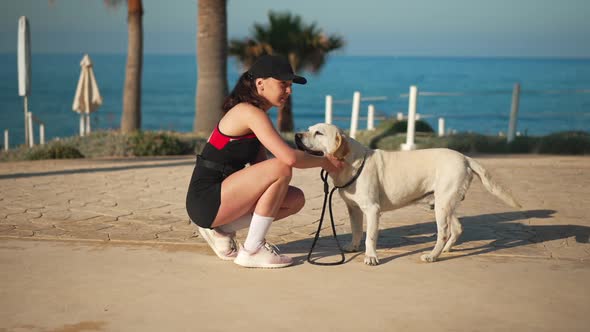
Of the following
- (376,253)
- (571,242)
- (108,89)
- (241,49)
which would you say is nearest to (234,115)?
(376,253)

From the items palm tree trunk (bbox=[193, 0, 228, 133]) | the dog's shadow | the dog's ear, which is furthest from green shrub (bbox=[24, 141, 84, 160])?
the dog's ear

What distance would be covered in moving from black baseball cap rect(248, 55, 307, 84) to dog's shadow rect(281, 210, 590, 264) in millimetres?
1534

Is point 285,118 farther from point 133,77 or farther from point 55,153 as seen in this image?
point 55,153

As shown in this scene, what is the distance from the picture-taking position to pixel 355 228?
18.8 ft

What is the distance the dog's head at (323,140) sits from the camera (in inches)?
201

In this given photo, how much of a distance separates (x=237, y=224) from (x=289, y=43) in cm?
1618

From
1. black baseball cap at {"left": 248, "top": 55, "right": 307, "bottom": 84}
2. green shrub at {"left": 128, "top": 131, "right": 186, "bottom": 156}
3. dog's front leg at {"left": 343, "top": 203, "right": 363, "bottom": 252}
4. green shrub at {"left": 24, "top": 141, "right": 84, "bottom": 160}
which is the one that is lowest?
green shrub at {"left": 24, "top": 141, "right": 84, "bottom": 160}

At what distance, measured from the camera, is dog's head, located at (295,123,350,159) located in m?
5.09

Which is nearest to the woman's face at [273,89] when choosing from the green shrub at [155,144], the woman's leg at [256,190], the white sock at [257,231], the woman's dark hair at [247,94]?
the woman's dark hair at [247,94]

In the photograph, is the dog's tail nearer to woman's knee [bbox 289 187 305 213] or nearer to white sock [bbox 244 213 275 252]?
woman's knee [bbox 289 187 305 213]

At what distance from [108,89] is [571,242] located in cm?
8722

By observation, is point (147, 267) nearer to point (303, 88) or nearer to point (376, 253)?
point (376, 253)

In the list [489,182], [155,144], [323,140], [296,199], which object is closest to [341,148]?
[323,140]

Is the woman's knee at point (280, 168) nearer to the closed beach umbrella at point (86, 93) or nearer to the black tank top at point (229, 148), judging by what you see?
the black tank top at point (229, 148)
